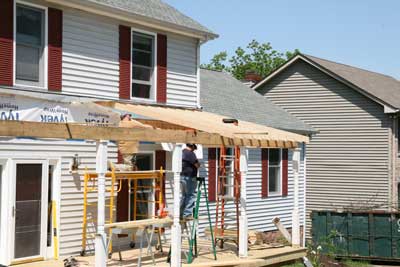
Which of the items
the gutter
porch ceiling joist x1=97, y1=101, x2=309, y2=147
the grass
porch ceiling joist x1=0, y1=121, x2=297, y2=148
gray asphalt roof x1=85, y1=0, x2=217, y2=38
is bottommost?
the grass

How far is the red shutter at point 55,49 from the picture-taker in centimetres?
1352

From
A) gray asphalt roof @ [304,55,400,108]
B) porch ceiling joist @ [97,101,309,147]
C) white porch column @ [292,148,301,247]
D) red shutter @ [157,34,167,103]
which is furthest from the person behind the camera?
gray asphalt roof @ [304,55,400,108]

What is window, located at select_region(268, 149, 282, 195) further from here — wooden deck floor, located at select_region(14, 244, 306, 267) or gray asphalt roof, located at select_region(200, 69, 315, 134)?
wooden deck floor, located at select_region(14, 244, 306, 267)

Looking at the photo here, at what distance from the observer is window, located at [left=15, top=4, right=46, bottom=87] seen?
13.0 m

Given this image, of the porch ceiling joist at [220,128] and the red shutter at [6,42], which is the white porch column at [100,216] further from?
the red shutter at [6,42]

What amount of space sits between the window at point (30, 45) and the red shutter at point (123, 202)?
9.60 ft

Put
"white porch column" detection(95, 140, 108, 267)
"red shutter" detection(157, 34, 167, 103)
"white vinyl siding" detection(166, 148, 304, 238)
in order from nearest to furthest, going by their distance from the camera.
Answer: "white porch column" detection(95, 140, 108, 267), "red shutter" detection(157, 34, 167, 103), "white vinyl siding" detection(166, 148, 304, 238)

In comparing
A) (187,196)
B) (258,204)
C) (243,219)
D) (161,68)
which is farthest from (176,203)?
(258,204)

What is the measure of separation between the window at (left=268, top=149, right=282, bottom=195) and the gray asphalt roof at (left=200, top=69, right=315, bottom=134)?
3.27 feet

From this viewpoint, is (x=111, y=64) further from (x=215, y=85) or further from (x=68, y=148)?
(x=215, y=85)

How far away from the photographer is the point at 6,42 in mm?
12617

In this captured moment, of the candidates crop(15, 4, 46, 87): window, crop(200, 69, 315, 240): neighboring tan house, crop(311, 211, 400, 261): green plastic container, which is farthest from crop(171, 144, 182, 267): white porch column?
crop(311, 211, 400, 261): green plastic container

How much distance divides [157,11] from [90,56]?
8.92 ft

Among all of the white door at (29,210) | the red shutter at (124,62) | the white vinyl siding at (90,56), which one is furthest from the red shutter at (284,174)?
the white door at (29,210)
